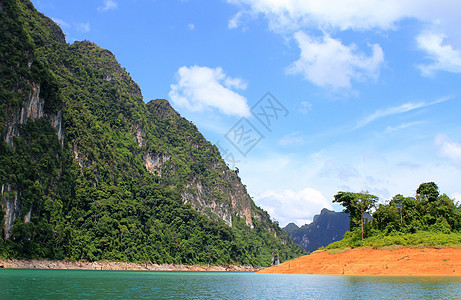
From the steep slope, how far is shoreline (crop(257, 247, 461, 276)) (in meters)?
64.1

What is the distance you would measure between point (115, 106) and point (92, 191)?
256 ft

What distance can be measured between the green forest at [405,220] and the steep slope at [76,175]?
234 ft

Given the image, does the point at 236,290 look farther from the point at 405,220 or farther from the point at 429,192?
the point at 429,192

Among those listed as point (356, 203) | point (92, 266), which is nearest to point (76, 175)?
point (92, 266)

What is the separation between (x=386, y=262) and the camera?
52250 millimetres

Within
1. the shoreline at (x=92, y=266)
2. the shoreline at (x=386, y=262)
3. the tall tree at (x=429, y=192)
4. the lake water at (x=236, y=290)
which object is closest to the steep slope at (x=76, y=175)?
the shoreline at (x=92, y=266)

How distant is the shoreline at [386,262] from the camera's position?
4750cm

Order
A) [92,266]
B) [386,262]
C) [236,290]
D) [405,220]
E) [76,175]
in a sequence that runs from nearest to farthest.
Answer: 1. [236,290]
2. [386,262]
3. [405,220]
4. [92,266]
5. [76,175]

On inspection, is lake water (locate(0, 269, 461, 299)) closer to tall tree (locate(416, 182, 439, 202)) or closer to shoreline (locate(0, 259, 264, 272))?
tall tree (locate(416, 182, 439, 202))

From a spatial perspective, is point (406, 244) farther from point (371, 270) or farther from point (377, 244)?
point (371, 270)

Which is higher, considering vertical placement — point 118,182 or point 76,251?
point 118,182

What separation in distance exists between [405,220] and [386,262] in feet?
50.4

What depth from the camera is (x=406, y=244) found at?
2199 inches

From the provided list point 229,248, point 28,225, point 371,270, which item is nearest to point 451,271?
point 371,270
